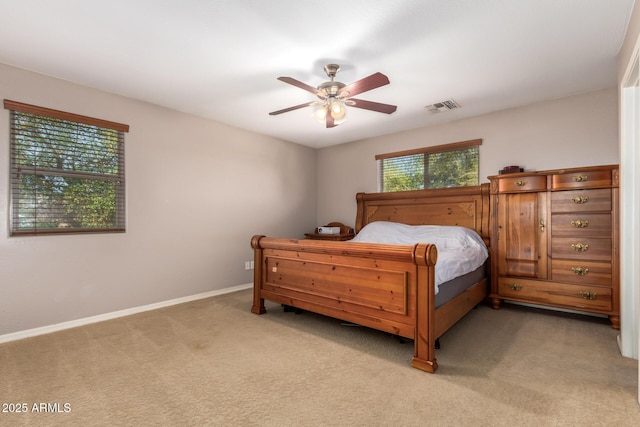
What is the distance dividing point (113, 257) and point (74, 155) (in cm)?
107

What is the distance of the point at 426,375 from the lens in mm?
1972

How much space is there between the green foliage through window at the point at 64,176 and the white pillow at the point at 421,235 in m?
2.98

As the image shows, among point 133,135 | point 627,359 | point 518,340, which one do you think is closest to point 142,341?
point 133,135

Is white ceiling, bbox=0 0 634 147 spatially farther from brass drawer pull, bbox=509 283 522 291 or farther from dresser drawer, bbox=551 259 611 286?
brass drawer pull, bbox=509 283 522 291

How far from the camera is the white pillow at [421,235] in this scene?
11.4 feet

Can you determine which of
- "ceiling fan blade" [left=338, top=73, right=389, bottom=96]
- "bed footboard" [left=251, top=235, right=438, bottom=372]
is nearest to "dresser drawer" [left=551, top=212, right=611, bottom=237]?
"bed footboard" [left=251, top=235, right=438, bottom=372]

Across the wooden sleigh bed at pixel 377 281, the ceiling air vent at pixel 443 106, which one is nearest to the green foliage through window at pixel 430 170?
the wooden sleigh bed at pixel 377 281

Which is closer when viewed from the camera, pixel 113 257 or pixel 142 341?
pixel 142 341

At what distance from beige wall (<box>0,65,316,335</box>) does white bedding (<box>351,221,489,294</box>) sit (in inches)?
70.2

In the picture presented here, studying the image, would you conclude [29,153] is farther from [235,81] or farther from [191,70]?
[235,81]

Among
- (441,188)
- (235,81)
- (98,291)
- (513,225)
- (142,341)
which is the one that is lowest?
(142,341)

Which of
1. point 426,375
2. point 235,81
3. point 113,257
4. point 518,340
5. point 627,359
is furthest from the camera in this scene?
point 113,257

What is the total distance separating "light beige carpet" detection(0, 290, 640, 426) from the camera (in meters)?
1.58

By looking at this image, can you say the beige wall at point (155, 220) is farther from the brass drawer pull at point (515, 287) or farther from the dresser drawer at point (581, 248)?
the dresser drawer at point (581, 248)
